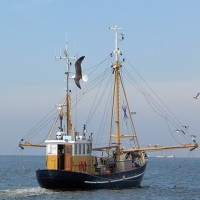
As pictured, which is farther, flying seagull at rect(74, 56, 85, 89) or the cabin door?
flying seagull at rect(74, 56, 85, 89)

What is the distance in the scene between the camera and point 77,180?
5647 centimetres

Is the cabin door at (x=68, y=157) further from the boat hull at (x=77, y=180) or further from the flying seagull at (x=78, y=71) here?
the flying seagull at (x=78, y=71)

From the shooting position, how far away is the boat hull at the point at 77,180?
5572 centimetres

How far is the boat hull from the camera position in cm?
5572

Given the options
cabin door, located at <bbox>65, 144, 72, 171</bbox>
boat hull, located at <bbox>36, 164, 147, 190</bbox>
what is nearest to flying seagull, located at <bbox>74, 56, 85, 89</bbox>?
cabin door, located at <bbox>65, 144, 72, 171</bbox>

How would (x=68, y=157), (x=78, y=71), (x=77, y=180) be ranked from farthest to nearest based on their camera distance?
(x=78, y=71) → (x=68, y=157) → (x=77, y=180)

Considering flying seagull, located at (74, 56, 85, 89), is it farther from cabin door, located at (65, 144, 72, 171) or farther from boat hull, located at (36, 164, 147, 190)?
boat hull, located at (36, 164, 147, 190)

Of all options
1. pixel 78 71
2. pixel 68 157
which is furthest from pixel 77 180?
pixel 78 71

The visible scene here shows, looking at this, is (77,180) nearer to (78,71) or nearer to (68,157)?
(68,157)

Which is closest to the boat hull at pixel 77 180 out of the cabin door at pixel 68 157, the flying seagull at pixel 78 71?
the cabin door at pixel 68 157

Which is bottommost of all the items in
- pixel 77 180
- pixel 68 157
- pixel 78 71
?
pixel 77 180

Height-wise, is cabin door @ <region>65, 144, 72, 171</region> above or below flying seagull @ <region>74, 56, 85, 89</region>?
below

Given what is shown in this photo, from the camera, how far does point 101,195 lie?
2195 inches

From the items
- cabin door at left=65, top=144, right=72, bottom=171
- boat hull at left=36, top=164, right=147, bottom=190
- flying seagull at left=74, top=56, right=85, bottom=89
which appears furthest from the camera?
flying seagull at left=74, top=56, right=85, bottom=89
